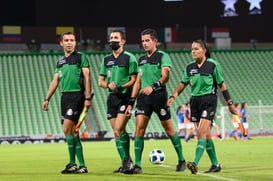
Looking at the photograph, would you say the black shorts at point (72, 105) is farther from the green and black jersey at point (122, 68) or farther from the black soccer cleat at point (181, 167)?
the black soccer cleat at point (181, 167)

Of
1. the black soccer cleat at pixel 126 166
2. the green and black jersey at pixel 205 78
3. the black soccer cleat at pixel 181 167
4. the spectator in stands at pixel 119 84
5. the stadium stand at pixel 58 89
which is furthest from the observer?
the stadium stand at pixel 58 89

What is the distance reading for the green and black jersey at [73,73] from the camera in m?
12.1

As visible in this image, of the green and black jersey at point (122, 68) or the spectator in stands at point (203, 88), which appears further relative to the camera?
the green and black jersey at point (122, 68)

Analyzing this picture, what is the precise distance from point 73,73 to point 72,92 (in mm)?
343

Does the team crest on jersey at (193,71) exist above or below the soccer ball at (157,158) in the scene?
above

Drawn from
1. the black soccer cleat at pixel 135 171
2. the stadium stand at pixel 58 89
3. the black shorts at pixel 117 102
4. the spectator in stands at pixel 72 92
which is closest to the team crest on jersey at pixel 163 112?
the black shorts at pixel 117 102

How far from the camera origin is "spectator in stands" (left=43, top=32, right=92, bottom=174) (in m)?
12.0

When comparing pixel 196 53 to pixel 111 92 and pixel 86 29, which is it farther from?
pixel 86 29

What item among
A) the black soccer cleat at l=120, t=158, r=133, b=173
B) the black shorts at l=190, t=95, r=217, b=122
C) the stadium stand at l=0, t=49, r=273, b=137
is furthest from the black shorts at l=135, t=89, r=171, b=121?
the stadium stand at l=0, t=49, r=273, b=137

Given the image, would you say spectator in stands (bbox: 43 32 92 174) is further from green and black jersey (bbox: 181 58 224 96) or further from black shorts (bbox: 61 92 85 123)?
green and black jersey (bbox: 181 58 224 96)

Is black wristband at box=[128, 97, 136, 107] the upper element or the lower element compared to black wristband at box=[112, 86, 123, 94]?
lower

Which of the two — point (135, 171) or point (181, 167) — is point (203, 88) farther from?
point (135, 171)

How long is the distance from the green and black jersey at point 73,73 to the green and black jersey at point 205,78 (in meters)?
1.94

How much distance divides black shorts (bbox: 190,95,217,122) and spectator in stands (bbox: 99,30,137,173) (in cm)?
116
